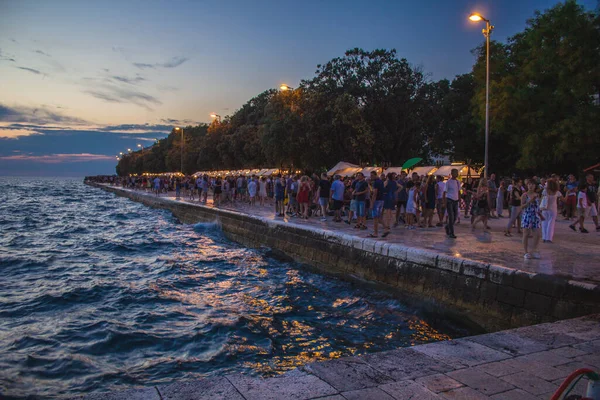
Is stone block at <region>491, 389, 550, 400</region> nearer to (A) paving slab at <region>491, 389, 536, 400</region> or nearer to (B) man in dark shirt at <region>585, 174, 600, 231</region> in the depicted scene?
(A) paving slab at <region>491, 389, 536, 400</region>

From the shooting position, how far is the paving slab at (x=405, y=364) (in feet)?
13.0

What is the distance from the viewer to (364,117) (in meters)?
33.4

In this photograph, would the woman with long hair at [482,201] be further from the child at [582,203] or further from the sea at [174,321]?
the sea at [174,321]

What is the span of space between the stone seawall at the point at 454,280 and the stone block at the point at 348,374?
152 inches

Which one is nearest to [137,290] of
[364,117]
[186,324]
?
[186,324]

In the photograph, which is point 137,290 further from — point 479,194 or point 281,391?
point 479,194

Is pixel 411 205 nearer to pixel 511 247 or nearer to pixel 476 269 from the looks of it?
pixel 511 247

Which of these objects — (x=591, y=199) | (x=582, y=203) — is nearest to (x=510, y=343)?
(x=582, y=203)

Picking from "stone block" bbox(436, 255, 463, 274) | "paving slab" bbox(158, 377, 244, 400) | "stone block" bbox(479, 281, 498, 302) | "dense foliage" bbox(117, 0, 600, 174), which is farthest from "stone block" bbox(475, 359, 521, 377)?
"dense foliage" bbox(117, 0, 600, 174)

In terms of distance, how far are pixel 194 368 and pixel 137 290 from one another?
4.98 metres

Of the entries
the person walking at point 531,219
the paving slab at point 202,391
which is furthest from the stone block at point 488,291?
the paving slab at point 202,391

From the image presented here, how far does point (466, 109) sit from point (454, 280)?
108ft

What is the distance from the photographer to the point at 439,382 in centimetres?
376

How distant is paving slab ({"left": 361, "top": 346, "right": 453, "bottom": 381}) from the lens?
156 inches
